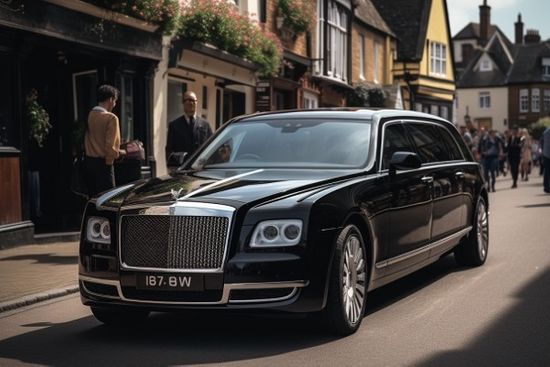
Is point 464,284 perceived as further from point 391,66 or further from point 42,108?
point 391,66

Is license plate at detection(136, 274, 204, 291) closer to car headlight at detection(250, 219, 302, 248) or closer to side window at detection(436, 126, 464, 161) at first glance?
car headlight at detection(250, 219, 302, 248)

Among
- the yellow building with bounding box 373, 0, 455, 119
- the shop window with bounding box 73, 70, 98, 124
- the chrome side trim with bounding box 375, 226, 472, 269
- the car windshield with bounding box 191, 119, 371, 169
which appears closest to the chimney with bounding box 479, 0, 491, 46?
the yellow building with bounding box 373, 0, 455, 119

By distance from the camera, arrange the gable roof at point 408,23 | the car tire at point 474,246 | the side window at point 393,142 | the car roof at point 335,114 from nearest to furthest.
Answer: the side window at point 393,142, the car roof at point 335,114, the car tire at point 474,246, the gable roof at point 408,23

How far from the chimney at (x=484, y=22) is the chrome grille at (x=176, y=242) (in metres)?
89.2

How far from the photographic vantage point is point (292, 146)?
24.5ft

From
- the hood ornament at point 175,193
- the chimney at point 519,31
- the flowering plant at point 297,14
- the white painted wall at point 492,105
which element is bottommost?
the hood ornament at point 175,193

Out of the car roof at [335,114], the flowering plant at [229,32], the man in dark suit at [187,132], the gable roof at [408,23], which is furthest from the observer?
the gable roof at [408,23]

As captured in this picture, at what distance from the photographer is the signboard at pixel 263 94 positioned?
74.7 feet

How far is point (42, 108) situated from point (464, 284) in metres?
7.52

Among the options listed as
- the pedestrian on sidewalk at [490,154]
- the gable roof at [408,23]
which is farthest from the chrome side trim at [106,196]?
the gable roof at [408,23]

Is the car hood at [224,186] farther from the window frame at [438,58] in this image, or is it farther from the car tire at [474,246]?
the window frame at [438,58]

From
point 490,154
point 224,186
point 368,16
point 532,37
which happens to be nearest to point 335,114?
point 224,186

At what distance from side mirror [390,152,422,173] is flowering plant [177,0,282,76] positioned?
36.0 feet

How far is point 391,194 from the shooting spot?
23.8 feet
